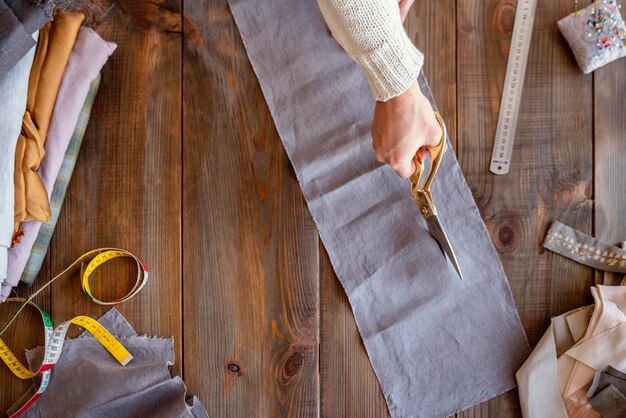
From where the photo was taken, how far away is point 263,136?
1.13m

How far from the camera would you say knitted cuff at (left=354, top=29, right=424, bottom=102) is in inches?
30.1

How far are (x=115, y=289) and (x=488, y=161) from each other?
0.76m

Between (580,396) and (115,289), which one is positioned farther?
(115,289)

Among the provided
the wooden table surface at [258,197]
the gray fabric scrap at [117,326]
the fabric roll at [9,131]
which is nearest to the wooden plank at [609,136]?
the wooden table surface at [258,197]

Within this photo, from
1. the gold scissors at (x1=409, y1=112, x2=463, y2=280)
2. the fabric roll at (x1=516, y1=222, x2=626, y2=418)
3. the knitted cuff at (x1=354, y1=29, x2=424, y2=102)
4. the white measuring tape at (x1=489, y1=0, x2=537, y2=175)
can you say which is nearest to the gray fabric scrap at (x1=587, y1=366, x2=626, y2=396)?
the fabric roll at (x1=516, y1=222, x2=626, y2=418)

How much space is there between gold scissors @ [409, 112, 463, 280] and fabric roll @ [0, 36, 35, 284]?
2.15 ft

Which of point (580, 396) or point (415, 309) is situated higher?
point (415, 309)

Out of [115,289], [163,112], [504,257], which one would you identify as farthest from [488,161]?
[115,289]

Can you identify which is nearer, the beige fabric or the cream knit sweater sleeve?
the cream knit sweater sleeve

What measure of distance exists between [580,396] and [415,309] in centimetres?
32

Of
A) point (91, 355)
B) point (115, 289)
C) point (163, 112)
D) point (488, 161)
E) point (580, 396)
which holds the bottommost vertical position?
point (580, 396)

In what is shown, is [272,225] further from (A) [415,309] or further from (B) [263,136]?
(A) [415,309]

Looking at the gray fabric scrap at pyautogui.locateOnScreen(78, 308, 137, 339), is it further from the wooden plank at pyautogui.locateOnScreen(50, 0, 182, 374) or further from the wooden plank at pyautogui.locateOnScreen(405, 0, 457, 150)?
the wooden plank at pyautogui.locateOnScreen(405, 0, 457, 150)

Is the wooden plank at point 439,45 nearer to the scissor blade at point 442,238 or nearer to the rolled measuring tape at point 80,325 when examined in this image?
the scissor blade at point 442,238
